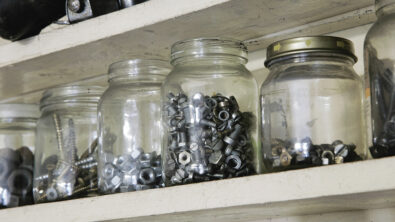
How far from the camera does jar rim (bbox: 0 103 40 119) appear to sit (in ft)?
4.25

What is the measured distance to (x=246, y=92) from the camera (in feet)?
3.32

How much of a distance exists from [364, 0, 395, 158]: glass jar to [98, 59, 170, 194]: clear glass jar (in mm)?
370

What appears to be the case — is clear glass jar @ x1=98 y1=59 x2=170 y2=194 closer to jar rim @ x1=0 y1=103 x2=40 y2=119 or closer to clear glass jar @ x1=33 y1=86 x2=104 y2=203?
clear glass jar @ x1=33 y1=86 x2=104 y2=203

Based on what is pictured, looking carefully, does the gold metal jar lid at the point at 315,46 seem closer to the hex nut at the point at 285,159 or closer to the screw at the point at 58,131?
the hex nut at the point at 285,159

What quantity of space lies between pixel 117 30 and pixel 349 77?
0.37 metres

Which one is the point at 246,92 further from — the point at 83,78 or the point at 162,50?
the point at 83,78

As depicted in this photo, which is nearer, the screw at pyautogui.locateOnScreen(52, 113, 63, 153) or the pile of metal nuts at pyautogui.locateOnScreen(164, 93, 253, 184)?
the pile of metal nuts at pyautogui.locateOnScreen(164, 93, 253, 184)

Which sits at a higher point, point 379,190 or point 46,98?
point 46,98

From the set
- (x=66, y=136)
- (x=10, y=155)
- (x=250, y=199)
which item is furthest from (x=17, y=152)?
(x=250, y=199)

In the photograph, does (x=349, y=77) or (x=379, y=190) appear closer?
(x=379, y=190)

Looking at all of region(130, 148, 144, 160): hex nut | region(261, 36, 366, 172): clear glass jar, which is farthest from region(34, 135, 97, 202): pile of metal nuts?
region(261, 36, 366, 172): clear glass jar

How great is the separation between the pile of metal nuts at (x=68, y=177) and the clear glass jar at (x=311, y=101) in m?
0.35

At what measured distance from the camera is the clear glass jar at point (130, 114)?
109 centimetres

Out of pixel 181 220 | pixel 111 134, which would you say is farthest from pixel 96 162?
pixel 181 220
